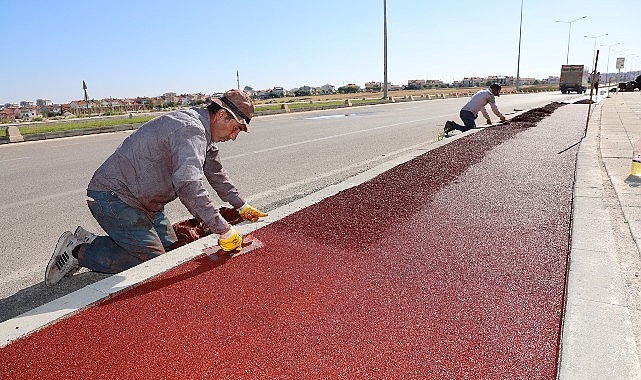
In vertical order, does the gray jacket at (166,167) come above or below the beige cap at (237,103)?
below

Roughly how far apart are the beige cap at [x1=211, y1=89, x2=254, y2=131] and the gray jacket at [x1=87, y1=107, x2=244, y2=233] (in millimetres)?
170

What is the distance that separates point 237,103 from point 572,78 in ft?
183

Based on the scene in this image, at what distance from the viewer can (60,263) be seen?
3.33m

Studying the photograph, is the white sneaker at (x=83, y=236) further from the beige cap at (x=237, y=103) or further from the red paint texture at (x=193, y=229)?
the beige cap at (x=237, y=103)

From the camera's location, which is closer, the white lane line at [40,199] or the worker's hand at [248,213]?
the worker's hand at [248,213]

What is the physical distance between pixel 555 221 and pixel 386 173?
269cm

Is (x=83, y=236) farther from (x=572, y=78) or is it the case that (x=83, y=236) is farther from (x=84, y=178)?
(x=572, y=78)

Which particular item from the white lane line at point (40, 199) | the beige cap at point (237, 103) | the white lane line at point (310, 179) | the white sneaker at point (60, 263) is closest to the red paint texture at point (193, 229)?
the white sneaker at point (60, 263)

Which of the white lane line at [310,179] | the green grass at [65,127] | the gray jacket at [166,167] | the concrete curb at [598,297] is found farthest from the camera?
the green grass at [65,127]

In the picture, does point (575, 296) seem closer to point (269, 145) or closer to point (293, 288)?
point (293, 288)

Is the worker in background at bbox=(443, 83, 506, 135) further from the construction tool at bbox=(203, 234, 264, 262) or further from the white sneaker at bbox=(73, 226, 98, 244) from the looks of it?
the white sneaker at bbox=(73, 226, 98, 244)

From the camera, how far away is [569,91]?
50812 mm

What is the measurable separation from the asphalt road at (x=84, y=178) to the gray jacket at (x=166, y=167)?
81 centimetres

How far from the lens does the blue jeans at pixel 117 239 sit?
3.30 m
